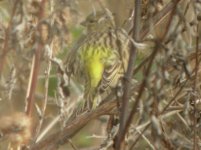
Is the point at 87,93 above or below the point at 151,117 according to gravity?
below

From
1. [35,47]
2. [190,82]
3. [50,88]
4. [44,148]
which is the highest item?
[35,47]

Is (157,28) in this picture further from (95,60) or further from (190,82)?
(95,60)

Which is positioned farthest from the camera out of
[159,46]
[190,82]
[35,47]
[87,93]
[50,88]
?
[50,88]

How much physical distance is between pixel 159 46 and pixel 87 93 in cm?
218

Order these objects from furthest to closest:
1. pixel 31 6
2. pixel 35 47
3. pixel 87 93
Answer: pixel 87 93 < pixel 31 6 < pixel 35 47

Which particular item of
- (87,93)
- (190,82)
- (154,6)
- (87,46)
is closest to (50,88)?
(87,46)

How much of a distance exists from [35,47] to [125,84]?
0.93 ft

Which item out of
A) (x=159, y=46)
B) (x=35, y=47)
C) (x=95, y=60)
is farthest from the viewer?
(x=95, y=60)

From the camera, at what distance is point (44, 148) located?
2209 millimetres

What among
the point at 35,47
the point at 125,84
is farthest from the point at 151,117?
the point at 35,47

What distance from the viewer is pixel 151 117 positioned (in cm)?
163

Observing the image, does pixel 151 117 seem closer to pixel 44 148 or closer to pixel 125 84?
pixel 125 84

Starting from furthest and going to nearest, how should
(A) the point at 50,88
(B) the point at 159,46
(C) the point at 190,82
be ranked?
1. (A) the point at 50,88
2. (C) the point at 190,82
3. (B) the point at 159,46

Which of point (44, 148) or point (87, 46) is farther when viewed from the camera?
point (87, 46)
